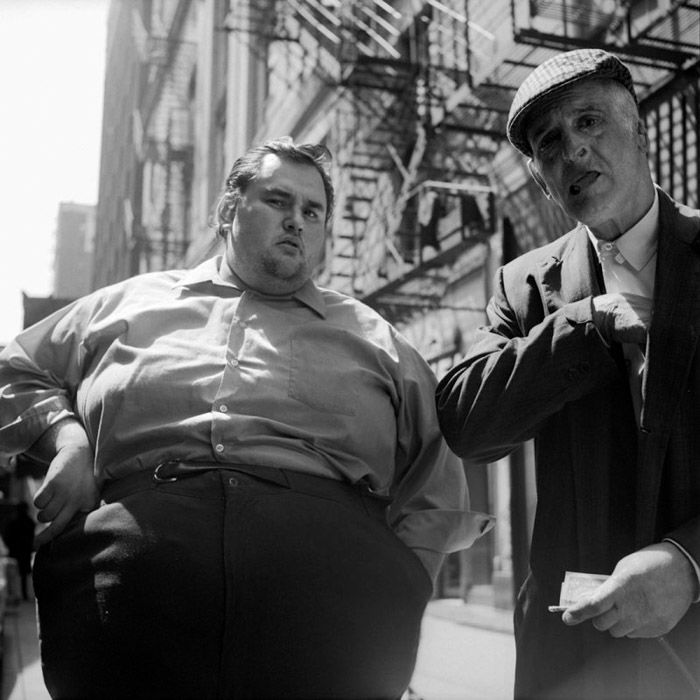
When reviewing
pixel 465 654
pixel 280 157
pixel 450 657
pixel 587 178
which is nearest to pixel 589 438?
pixel 587 178

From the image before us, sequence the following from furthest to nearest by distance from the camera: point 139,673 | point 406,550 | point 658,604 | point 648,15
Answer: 1. point 648,15
2. point 406,550
3. point 139,673
4. point 658,604

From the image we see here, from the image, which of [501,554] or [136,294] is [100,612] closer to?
[136,294]

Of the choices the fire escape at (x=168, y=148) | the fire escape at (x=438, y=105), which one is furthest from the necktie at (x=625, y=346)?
the fire escape at (x=168, y=148)

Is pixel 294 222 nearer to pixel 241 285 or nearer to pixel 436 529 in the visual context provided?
pixel 241 285

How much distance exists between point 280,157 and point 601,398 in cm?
133

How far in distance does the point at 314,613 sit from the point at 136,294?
113 cm

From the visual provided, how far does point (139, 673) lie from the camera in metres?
2.33

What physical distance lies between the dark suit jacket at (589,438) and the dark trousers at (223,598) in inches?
15.9

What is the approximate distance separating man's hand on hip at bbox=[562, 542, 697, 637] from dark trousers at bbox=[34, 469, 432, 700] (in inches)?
28.2

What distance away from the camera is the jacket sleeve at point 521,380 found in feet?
6.77

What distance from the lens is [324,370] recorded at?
8.99 feet

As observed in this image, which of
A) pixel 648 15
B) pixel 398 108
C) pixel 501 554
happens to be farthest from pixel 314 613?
pixel 398 108

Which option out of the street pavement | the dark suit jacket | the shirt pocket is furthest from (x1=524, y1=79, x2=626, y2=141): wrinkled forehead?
the street pavement

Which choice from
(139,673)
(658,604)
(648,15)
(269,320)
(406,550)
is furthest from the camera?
(648,15)
